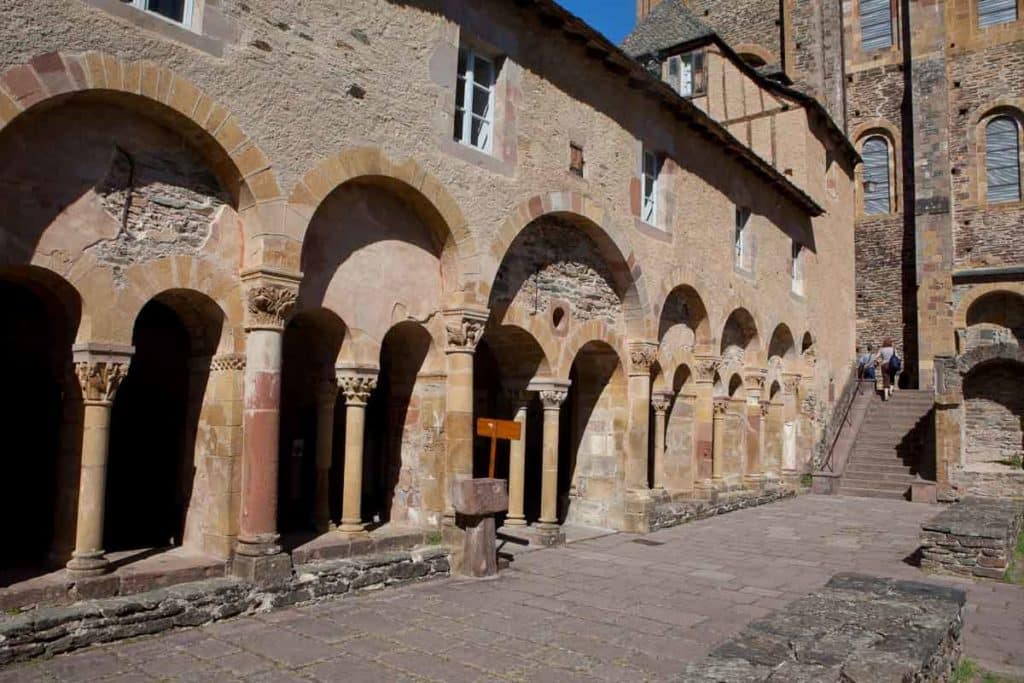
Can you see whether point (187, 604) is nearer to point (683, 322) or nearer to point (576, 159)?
point (576, 159)

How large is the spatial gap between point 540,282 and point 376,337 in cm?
305

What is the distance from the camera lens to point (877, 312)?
2559 centimetres

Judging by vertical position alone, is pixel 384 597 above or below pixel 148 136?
below

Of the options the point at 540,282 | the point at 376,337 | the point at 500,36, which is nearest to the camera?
the point at 376,337

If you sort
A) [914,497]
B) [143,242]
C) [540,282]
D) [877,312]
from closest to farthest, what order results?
[143,242] < [540,282] < [914,497] < [877,312]

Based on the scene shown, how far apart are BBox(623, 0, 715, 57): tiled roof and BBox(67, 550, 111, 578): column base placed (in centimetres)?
1600

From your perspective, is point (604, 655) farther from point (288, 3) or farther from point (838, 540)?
point (838, 540)

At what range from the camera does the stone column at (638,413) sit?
1208 cm

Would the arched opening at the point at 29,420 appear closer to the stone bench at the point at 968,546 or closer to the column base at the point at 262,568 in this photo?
the column base at the point at 262,568

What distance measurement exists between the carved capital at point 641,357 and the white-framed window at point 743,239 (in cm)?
507

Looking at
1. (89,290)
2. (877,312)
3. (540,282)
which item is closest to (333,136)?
(89,290)

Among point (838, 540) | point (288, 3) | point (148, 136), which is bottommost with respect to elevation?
point (838, 540)

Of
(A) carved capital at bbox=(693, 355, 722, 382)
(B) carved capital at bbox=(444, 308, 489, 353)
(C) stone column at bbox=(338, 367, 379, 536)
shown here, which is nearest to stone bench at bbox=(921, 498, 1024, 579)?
(A) carved capital at bbox=(693, 355, 722, 382)

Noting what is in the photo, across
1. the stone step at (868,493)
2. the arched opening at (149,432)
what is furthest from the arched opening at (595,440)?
the stone step at (868,493)
